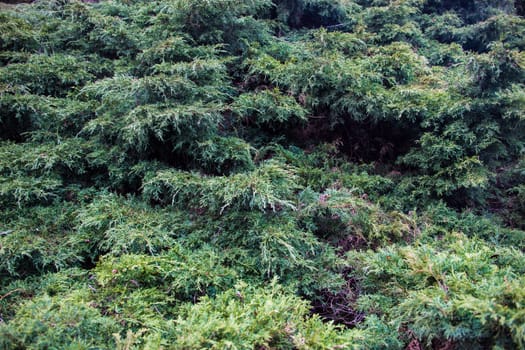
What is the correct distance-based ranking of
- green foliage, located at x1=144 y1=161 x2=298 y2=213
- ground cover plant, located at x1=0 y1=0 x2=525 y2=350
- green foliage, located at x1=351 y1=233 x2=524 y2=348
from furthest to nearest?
green foliage, located at x1=144 y1=161 x2=298 y2=213, ground cover plant, located at x1=0 y1=0 x2=525 y2=350, green foliage, located at x1=351 y1=233 x2=524 y2=348

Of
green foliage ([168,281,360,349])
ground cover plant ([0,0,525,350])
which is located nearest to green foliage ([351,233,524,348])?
ground cover plant ([0,0,525,350])

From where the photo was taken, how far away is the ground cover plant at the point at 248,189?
1.73 meters

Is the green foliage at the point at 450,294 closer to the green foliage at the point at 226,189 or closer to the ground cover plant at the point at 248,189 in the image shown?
the ground cover plant at the point at 248,189

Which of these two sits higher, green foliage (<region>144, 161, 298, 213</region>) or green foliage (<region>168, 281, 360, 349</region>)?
green foliage (<region>144, 161, 298, 213</region>)

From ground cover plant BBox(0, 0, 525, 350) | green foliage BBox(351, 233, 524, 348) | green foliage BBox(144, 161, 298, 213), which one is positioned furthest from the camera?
green foliage BBox(144, 161, 298, 213)

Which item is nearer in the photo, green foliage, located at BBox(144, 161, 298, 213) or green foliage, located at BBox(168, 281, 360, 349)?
green foliage, located at BBox(168, 281, 360, 349)

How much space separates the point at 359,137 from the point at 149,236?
9.73 ft

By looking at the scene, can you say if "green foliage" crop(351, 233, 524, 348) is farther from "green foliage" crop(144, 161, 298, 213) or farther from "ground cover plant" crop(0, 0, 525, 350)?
"green foliage" crop(144, 161, 298, 213)

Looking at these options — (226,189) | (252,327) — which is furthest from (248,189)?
(252,327)

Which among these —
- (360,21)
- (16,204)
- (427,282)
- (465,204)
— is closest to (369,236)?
(427,282)

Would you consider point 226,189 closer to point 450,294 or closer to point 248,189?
point 248,189

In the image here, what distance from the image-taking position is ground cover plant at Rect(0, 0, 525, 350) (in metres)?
1.73

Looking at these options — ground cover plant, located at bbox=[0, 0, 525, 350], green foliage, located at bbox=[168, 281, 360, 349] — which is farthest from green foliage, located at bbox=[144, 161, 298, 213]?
green foliage, located at bbox=[168, 281, 360, 349]

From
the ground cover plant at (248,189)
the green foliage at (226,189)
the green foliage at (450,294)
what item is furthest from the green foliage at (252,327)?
the green foliage at (226,189)
